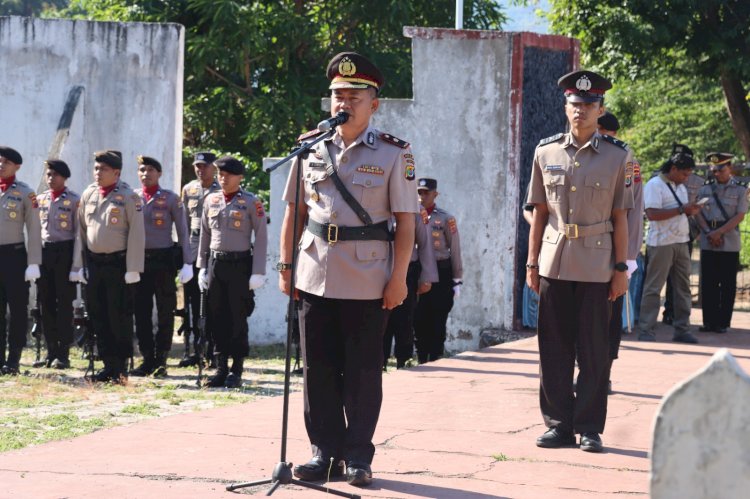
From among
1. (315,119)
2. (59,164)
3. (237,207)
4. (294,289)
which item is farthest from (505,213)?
(315,119)

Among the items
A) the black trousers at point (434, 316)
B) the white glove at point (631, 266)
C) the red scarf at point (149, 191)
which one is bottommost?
the black trousers at point (434, 316)

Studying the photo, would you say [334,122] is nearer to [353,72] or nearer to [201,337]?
[353,72]

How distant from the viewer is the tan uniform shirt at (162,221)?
459 inches

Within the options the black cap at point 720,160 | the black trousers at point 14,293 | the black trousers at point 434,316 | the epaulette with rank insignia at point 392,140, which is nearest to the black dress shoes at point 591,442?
the epaulette with rank insignia at point 392,140

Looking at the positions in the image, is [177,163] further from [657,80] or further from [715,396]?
[657,80]

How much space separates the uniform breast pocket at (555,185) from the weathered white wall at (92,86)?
833cm

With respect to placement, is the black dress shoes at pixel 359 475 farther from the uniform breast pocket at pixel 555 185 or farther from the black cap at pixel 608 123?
the black cap at pixel 608 123

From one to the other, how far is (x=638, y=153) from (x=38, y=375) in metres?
21.6

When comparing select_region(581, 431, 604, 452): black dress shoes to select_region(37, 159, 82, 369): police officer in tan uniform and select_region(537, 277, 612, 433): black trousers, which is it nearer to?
select_region(537, 277, 612, 433): black trousers

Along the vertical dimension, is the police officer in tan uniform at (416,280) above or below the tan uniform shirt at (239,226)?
below

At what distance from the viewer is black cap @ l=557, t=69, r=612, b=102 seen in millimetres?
6543

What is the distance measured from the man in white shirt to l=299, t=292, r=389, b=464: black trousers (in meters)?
6.77

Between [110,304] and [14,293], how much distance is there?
1237 millimetres

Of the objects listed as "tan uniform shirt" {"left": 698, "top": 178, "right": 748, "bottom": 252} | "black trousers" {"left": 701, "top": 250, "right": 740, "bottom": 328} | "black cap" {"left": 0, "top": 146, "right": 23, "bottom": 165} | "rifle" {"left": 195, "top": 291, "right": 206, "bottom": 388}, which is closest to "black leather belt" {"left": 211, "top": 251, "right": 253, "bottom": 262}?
"rifle" {"left": 195, "top": 291, "right": 206, "bottom": 388}
